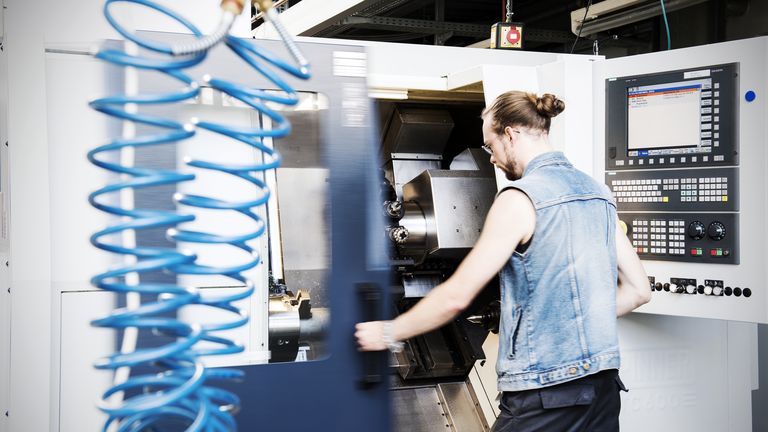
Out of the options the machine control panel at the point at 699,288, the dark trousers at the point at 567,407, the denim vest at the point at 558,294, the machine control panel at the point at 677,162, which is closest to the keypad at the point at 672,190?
the machine control panel at the point at 677,162

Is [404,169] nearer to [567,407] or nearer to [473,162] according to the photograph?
[473,162]

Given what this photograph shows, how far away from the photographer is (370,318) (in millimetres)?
1367

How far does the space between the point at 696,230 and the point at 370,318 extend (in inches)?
63.0

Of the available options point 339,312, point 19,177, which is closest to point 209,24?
point 19,177

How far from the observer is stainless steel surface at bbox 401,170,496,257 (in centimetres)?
292

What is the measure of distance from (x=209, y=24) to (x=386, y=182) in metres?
1.68

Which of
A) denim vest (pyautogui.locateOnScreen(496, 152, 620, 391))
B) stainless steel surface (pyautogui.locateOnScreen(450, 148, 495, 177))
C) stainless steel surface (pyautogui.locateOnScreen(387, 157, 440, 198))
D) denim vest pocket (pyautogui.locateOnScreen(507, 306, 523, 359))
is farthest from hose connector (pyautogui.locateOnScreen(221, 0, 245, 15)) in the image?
stainless steel surface (pyautogui.locateOnScreen(387, 157, 440, 198))

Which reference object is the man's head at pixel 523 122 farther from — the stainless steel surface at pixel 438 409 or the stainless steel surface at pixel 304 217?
the stainless steel surface at pixel 438 409

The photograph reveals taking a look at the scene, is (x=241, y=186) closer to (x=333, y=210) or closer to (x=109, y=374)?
(x=333, y=210)

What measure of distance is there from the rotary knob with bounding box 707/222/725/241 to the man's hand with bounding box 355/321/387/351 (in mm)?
1606

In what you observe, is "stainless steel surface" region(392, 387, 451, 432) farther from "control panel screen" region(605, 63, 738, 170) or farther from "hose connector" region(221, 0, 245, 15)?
"hose connector" region(221, 0, 245, 15)

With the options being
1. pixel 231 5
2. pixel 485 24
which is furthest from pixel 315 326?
pixel 485 24

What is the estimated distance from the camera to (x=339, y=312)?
1354 millimetres

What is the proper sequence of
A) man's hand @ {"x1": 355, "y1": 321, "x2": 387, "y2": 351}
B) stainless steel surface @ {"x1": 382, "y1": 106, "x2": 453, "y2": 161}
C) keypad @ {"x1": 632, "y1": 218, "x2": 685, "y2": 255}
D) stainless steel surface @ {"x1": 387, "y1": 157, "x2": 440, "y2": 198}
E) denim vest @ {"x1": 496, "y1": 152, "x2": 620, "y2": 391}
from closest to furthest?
man's hand @ {"x1": 355, "y1": 321, "x2": 387, "y2": 351} → denim vest @ {"x1": 496, "y1": 152, "x2": 620, "y2": 391} → keypad @ {"x1": 632, "y1": 218, "x2": 685, "y2": 255} → stainless steel surface @ {"x1": 382, "y1": 106, "x2": 453, "y2": 161} → stainless steel surface @ {"x1": 387, "y1": 157, "x2": 440, "y2": 198}
